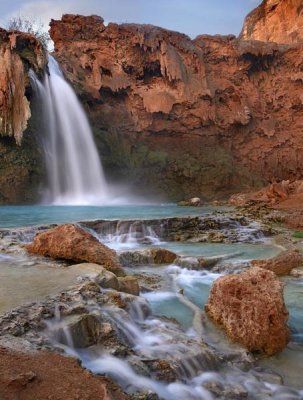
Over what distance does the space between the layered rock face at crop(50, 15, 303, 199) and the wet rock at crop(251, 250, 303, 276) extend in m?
22.6

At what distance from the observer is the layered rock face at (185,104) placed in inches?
1229

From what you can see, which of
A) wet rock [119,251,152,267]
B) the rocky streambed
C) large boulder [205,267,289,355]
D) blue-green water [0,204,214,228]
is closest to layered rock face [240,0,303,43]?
blue-green water [0,204,214,228]

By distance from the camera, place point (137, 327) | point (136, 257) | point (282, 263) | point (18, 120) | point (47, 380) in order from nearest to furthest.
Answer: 1. point (47, 380)
2. point (137, 327)
3. point (282, 263)
4. point (136, 257)
5. point (18, 120)

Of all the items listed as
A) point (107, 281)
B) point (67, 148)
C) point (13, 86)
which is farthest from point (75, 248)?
point (67, 148)

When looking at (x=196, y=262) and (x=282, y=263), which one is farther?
(x=196, y=262)

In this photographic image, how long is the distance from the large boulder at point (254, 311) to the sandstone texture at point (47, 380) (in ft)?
6.75

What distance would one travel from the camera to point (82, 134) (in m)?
27.9

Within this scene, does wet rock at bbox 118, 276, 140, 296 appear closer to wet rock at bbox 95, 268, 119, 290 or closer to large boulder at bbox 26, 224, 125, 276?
wet rock at bbox 95, 268, 119, 290

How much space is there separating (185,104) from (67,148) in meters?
10.6

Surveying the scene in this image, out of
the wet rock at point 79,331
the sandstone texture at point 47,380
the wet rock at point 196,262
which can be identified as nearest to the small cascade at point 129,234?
the wet rock at point 196,262

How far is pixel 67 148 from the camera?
2739cm

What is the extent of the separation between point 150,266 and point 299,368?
4.89 m

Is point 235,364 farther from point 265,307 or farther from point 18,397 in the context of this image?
point 18,397

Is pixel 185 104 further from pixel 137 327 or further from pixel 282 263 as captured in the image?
pixel 137 327
